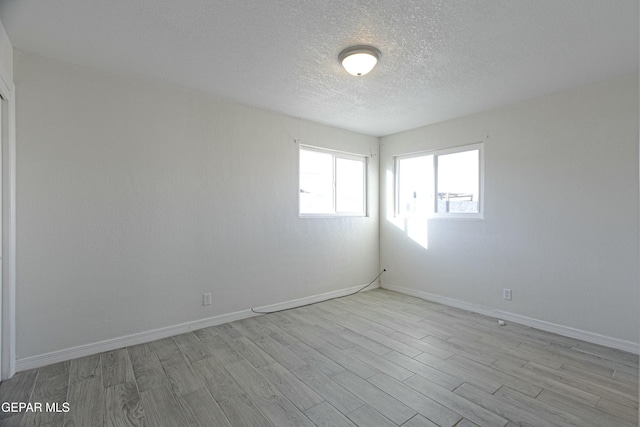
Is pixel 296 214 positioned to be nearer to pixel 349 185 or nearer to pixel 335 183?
pixel 335 183

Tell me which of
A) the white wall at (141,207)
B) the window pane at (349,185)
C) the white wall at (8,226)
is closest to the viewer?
the white wall at (8,226)

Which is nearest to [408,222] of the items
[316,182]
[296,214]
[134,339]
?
[316,182]

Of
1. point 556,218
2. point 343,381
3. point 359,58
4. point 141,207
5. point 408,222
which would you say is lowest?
point 343,381

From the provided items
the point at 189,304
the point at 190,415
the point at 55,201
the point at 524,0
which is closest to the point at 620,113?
the point at 524,0

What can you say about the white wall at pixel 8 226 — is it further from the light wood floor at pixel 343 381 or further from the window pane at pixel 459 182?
the window pane at pixel 459 182

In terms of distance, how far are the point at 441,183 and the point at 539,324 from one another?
203 cm

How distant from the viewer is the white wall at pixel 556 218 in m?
2.76

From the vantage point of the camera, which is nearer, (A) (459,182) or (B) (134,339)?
(B) (134,339)

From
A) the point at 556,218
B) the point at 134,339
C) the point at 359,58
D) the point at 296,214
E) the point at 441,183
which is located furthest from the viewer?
the point at 441,183

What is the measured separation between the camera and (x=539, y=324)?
322 cm

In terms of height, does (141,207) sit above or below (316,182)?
below

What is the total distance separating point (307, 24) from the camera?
2023 millimetres

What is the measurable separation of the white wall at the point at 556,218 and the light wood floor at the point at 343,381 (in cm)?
43

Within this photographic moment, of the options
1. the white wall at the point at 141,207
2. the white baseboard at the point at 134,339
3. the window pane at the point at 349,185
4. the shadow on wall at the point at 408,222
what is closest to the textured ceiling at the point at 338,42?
the white wall at the point at 141,207
